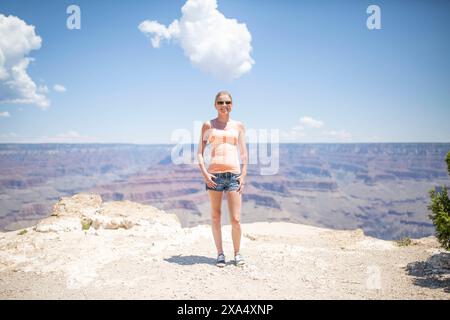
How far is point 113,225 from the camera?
9156mm

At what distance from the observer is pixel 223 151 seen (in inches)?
195

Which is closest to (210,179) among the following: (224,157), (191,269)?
(224,157)

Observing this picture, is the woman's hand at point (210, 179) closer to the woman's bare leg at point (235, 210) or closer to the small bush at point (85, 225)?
the woman's bare leg at point (235, 210)

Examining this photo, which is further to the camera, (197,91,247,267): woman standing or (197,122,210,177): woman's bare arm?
(197,122,210,177): woman's bare arm

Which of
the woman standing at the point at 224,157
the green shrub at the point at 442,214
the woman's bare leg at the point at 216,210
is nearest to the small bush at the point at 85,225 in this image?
the woman's bare leg at the point at 216,210

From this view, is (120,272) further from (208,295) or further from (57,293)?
(208,295)

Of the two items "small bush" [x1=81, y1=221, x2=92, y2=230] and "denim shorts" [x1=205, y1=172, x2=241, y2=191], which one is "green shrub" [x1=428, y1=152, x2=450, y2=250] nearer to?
"denim shorts" [x1=205, y1=172, x2=241, y2=191]

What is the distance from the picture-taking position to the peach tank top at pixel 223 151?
491 centimetres

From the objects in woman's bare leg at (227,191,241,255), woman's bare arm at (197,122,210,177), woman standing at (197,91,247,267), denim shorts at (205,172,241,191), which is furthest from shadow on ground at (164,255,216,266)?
woman's bare arm at (197,122,210,177)

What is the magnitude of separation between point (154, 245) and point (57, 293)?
2.70m

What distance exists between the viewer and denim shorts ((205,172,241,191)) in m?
4.92

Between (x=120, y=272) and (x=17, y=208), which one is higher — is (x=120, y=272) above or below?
above

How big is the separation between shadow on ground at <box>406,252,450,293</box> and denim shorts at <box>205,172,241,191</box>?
3429mm
